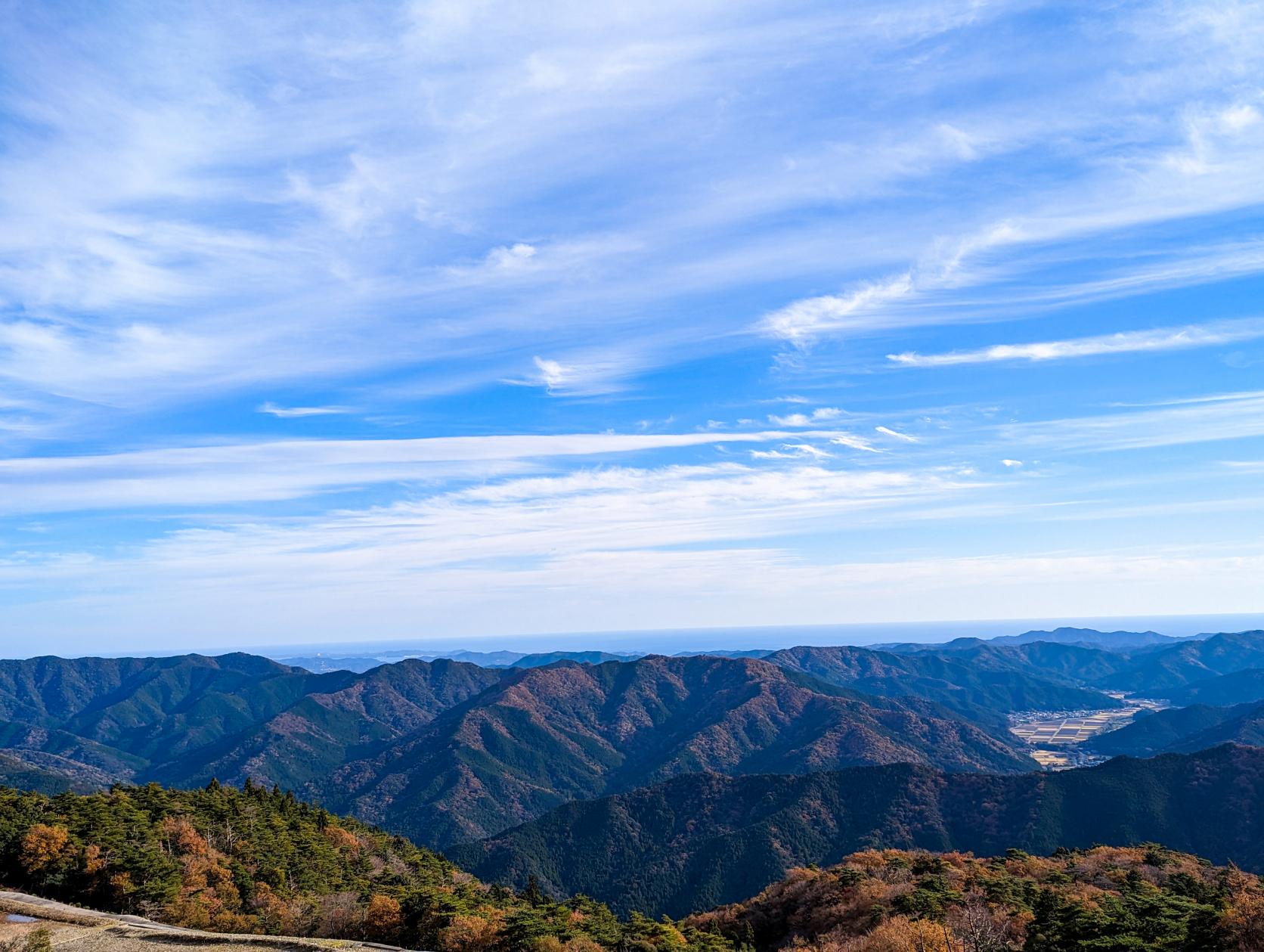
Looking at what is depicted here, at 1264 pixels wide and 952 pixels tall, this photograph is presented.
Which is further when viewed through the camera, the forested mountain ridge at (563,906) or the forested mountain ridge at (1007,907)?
the forested mountain ridge at (563,906)

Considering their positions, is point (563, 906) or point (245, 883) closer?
point (245, 883)

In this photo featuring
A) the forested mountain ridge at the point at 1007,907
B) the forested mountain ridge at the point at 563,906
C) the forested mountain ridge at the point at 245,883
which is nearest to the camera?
the forested mountain ridge at the point at 1007,907

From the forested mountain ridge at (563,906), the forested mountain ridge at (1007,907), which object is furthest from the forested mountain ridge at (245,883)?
the forested mountain ridge at (1007,907)

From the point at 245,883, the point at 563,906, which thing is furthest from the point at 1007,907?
the point at 245,883

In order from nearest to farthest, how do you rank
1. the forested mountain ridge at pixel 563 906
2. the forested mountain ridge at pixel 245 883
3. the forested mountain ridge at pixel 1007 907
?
the forested mountain ridge at pixel 1007 907 < the forested mountain ridge at pixel 563 906 < the forested mountain ridge at pixel 245 883

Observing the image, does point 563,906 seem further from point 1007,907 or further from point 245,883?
point 1007,907

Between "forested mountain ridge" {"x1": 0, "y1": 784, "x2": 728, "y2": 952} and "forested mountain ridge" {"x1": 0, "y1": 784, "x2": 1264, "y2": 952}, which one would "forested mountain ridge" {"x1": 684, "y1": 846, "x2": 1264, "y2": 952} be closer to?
"forested mountain ridge" {"x1": 0, "y1": 784, "x2": 1264, "y2": 952}

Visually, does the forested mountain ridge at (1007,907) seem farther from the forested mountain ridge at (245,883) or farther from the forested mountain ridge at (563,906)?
the forested mountain ridge at (245,883)

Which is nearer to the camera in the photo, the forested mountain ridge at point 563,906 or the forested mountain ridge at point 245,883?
the forested mountain ridge at point 563,906

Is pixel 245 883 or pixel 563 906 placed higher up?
pixel 245 883

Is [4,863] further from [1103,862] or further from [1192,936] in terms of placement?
[1103,862]

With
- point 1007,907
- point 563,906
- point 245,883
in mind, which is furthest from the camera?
point 563,906

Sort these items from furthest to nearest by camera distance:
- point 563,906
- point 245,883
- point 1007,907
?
point 563,906
point 245,883
point 1007,907

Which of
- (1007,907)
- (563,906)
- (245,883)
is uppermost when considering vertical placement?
(1007,907)
